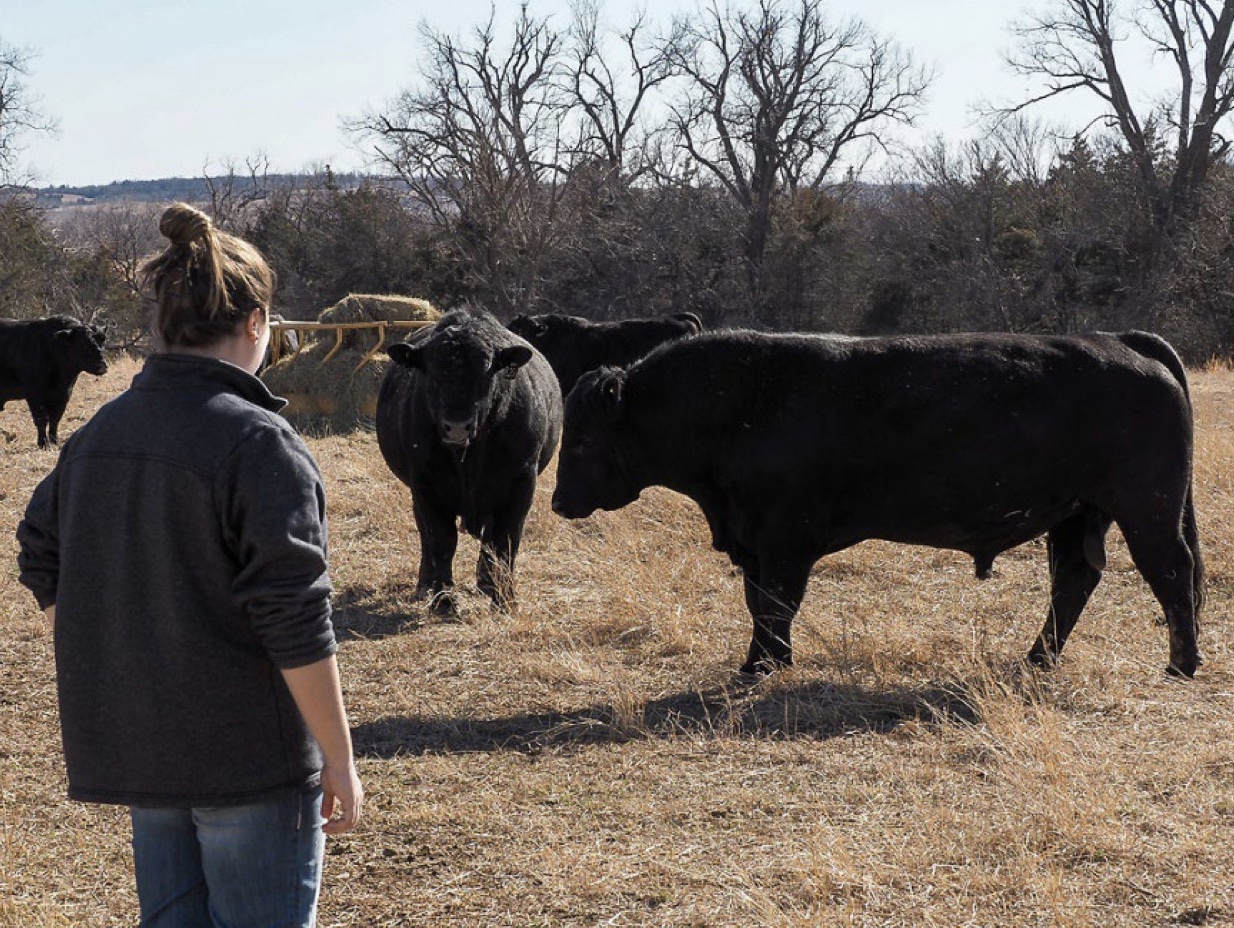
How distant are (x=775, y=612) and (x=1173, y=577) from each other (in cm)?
193

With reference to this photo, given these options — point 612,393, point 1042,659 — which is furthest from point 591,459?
point 1042,659

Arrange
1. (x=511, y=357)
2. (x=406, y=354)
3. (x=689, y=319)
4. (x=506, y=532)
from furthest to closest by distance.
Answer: (x=689, y=319) → (x=506, y=532) → (x=511, y=357) → (x=406, y=354)

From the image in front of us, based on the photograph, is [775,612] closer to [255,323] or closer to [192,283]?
[255,323]

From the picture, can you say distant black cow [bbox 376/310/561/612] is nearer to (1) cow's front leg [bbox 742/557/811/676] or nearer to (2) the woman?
(1) cow's front leg [bbox 742/557/811/676]

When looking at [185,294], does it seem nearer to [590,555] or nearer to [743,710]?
[743,710]

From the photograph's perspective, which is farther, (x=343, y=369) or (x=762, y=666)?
(x=343, y=369)

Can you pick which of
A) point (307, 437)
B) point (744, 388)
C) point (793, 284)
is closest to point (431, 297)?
point (793, 284)

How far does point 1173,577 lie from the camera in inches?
250

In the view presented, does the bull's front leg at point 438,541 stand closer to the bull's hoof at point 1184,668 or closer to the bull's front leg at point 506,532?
the bull's front leg at point 506,532

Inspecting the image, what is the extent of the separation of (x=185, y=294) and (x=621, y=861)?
2571 millimetres

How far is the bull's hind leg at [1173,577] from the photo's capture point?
630 cm

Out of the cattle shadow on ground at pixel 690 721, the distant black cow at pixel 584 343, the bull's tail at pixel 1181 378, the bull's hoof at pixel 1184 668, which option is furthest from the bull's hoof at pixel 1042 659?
the distant black cow at pixel 584 343

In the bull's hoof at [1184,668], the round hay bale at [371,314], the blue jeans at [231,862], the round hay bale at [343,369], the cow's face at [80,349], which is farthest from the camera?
the round hay bale at [371,314]

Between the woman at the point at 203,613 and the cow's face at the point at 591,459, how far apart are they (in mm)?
4598
